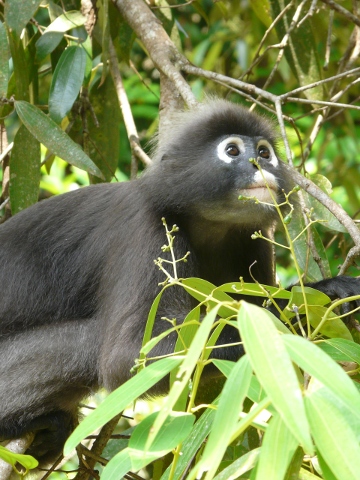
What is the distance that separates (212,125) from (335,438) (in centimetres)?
212

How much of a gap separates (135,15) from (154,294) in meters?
1.59

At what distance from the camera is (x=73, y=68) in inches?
139

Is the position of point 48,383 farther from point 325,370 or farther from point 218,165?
point 325,370

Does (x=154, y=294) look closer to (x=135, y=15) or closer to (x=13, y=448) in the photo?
(x=13, y=448)

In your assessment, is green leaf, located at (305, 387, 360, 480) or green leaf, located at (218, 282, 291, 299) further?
green leaf, located at (218, 282, 291, 299)

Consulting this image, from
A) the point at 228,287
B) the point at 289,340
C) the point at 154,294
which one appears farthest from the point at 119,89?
the point at 289,340

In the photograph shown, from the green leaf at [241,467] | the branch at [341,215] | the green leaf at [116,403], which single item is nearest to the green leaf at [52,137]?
the branch at [341,215]

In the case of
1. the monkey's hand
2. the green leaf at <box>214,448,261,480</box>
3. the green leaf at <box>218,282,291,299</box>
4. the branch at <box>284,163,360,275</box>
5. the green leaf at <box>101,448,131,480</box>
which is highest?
the branch at <box>284,163,360,275</box>

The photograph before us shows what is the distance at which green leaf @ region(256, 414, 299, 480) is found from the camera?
3.67 ft

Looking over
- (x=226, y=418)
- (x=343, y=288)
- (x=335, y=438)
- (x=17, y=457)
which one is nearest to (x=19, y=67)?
(x=343, y=288)

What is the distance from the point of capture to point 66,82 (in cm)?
350

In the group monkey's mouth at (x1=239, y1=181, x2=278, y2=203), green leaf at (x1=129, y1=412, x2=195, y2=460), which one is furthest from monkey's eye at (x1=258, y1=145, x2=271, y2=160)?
green leaf at (x1=129, y1=412, x2=195, y2=460)

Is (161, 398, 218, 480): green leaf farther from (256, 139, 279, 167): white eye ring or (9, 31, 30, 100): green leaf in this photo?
(9, 31, 30, 100): green leaf

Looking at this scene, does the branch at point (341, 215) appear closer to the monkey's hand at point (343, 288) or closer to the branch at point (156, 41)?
the monkey's hand at point (343, 288)
